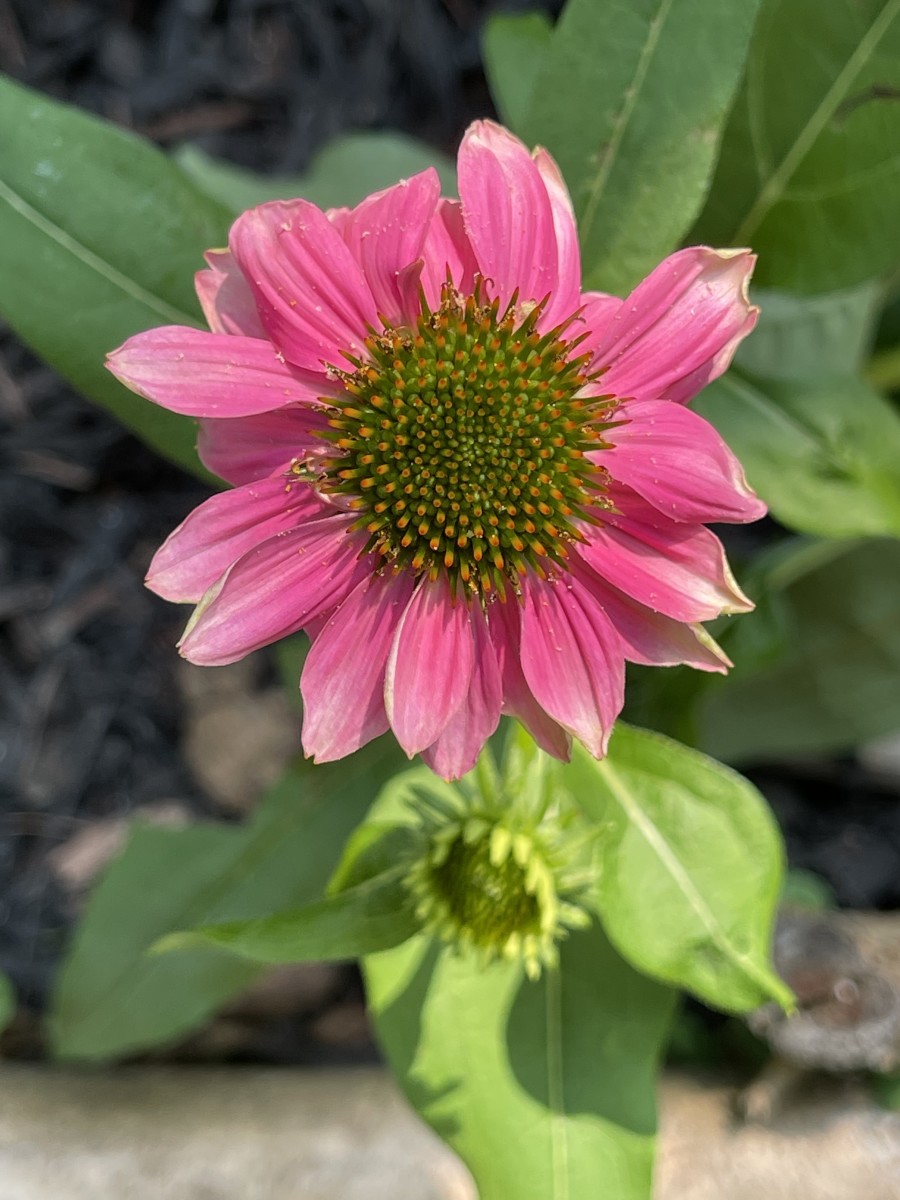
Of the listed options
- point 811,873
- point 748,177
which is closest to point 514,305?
point 748,177

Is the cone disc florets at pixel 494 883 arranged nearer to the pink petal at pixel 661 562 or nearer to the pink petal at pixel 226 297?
the pink petal at pixel 661 562

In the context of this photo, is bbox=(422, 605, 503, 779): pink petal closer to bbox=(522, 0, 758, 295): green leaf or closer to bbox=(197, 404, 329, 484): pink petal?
bbox=(197, 404, 329, 484): pink petal

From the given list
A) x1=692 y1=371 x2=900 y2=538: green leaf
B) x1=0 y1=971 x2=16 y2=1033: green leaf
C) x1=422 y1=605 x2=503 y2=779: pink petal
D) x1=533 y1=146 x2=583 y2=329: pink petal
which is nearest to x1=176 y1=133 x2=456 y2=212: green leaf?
x1=692 y1=371 x2=900 y2=538: green leaf

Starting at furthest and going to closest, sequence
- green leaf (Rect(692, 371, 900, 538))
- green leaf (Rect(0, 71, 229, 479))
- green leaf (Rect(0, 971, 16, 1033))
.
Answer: green leaf (Rect(0, 971, 16, 1033)) < green leaf (Rect(692, 371, 900, 538)) < green leaf (Rect(0, 71, 229, 479))

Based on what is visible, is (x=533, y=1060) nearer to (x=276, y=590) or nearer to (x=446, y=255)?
(x=276, y=590)

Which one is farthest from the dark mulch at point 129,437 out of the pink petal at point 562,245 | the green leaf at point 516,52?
the pink petal at point 562,245
